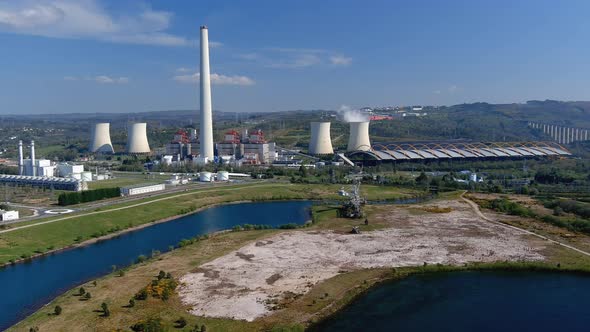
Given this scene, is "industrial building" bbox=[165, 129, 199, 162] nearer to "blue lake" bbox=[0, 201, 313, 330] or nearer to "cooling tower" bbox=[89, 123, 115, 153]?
"cooling tower" bbox=[89, 123, 115, 153]

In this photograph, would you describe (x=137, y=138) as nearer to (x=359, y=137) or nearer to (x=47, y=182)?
(x=47, y=182)

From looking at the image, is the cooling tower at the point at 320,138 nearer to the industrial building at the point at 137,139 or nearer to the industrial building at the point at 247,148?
the industrial building at the point at 247,148

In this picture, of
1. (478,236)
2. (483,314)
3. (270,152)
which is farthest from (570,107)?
(483,314)

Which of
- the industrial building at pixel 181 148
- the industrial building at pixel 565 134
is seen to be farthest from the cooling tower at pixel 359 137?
the industrial building at pixel 565 134

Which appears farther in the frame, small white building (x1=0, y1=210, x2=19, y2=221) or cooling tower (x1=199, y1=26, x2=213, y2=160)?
cooling tower (x1=199, y1=26, x2=213, y2=160)

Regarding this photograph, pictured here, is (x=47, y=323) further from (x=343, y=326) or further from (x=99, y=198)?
(x=99, y=198)

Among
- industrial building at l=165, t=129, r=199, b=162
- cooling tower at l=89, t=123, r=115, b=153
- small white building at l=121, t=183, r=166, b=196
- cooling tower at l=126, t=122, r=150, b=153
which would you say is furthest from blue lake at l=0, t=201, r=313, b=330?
cooling tower at l=89, t=123, r=115, b=153

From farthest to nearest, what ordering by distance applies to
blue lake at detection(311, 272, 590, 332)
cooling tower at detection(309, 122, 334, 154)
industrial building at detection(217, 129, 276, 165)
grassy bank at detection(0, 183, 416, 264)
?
1. cooling tower at detection(309, 122, 334, 154)
2. industrial building at detection(217, 129, 276, 165)
3. grassy bank at detection(0, 183, 416, 264)
4. blue lake at detection(311, 272, 590, 332)

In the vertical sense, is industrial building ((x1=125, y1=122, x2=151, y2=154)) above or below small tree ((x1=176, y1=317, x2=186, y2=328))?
above
